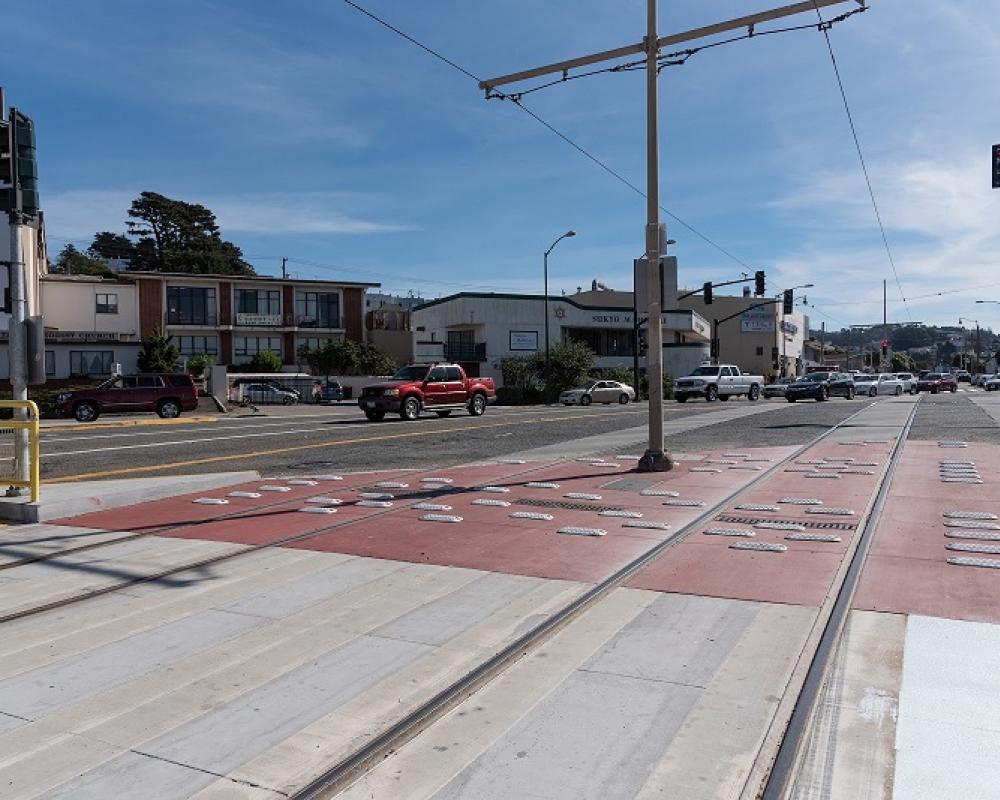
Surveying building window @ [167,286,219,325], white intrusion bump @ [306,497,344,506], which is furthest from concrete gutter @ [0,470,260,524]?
building window @ [167,286,219,325]

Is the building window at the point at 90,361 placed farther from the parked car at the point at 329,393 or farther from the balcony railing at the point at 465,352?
the balcony railing at the point at 465,352

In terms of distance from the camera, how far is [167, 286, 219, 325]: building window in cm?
5662

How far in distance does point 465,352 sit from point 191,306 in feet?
62.7

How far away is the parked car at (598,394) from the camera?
46000mm

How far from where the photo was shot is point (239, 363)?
193 feet

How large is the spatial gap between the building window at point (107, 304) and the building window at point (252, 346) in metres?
7.92

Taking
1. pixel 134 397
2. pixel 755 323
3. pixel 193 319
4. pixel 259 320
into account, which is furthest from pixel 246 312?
pixel 755 323

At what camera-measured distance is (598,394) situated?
4700cm

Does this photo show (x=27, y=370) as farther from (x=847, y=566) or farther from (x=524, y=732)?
(x=847, y=566)

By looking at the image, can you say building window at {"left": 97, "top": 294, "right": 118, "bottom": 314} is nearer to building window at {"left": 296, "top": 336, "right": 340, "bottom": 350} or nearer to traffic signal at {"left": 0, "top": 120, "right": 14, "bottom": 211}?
building window at {"left": 296, "top": 336, "right": 340, "bottom": 350}

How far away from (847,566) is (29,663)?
5757 mm

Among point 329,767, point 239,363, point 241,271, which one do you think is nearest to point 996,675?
point 329,767

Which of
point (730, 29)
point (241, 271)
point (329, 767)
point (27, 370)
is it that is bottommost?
point (329, 767)

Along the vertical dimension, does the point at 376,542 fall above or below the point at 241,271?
below
